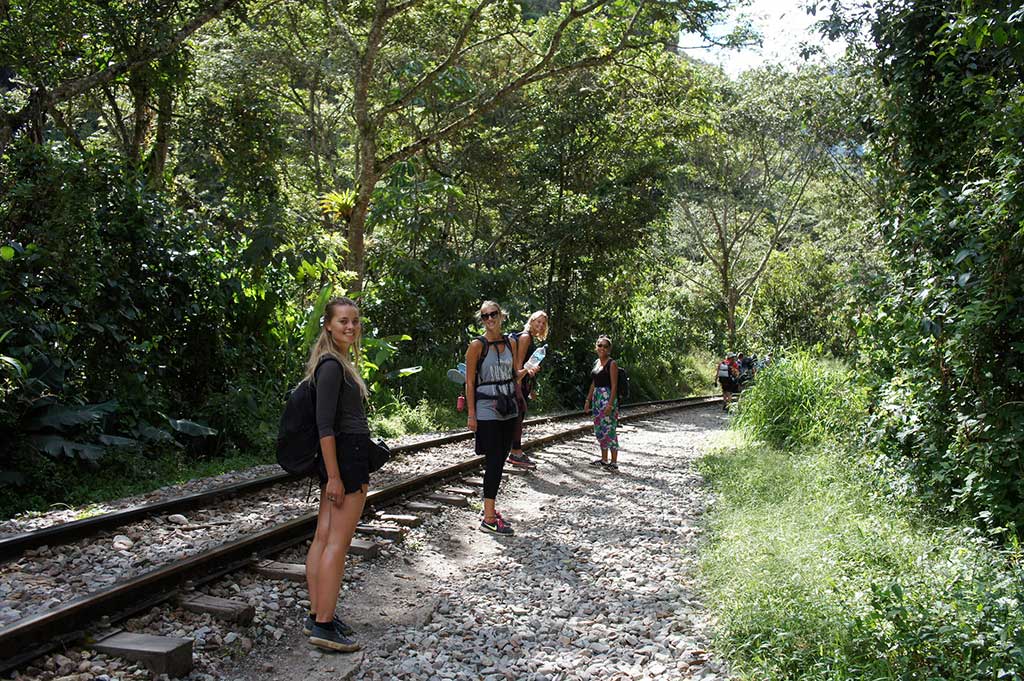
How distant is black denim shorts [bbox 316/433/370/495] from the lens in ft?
15.0

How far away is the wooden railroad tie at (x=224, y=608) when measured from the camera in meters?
4.64

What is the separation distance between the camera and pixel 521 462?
10.6 meters

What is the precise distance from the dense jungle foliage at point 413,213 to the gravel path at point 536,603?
2.40 m

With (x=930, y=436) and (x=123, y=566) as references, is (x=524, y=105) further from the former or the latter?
(x=123, y=566)

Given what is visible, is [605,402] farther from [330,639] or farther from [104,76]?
[104,76]

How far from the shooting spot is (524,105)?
23.5m

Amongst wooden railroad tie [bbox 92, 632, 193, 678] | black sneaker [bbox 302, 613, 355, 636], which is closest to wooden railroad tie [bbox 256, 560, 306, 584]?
black sneaker [bbox 302, 613, 355, 636]

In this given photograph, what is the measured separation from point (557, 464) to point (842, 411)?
381cm

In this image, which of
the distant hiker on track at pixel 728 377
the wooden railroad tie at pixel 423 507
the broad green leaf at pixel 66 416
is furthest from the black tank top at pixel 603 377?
the distant hiker on track at pixel 728 377

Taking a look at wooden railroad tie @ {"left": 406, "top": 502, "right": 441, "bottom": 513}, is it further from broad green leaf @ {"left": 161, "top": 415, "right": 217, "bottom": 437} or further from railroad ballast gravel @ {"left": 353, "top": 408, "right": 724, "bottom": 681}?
broad green leaf @ {"left": 161, "top": 415, "right": 217, "bottom": 437}

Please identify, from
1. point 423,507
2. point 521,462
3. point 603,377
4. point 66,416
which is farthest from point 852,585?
point 66,416

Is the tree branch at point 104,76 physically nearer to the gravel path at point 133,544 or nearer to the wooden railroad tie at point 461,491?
the gravel path at point 133,544

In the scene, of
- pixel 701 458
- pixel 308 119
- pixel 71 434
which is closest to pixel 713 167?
pixel 308 119

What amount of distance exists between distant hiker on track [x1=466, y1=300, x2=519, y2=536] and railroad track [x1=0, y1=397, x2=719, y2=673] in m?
1.14
